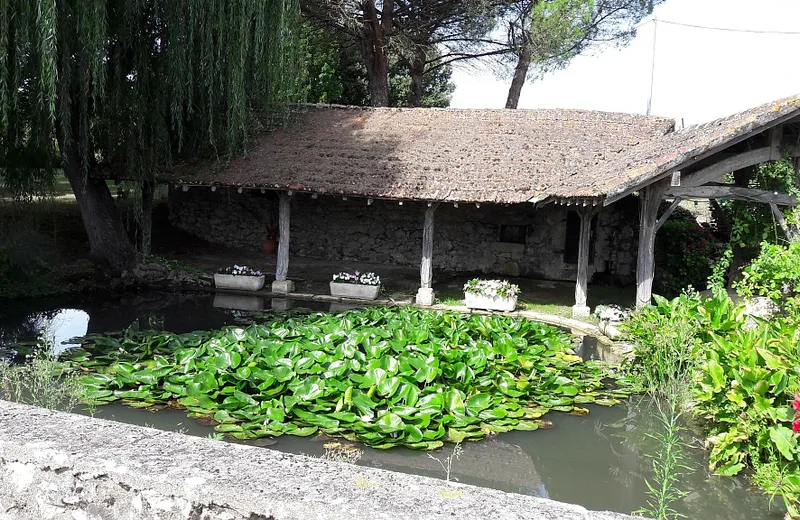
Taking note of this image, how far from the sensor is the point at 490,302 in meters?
11.6

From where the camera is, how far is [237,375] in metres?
6.37

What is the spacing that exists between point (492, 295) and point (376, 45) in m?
9.40

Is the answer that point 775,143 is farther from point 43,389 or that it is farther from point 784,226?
point 43,389

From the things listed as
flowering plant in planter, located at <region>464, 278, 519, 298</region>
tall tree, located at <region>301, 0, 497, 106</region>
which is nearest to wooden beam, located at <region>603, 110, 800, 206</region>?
flowering plant in planter, located at <region>464, 278, 519, 298</region>

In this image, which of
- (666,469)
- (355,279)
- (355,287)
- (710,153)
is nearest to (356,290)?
(355,287)

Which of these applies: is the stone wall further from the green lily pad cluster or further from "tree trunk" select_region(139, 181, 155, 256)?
the green lily pad cluster

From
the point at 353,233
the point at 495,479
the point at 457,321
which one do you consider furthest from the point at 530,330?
the point at 353,233

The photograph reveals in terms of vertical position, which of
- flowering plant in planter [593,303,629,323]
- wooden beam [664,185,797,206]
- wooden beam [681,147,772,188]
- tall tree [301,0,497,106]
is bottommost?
flowering plant in planter [593,303,629,323]

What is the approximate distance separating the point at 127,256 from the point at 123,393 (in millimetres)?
7451

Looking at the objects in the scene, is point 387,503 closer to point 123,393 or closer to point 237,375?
point 237,375

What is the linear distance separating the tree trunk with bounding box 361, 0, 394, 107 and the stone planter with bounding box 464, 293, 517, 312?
29.1 feet

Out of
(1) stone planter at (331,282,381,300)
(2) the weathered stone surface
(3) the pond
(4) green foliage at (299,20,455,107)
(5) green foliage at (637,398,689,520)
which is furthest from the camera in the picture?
(4) green foliage at (299,20,455,107)

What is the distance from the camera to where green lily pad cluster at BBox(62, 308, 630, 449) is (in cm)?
583

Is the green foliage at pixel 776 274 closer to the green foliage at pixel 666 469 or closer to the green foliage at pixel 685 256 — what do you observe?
the green foliage at pixel 666 469
